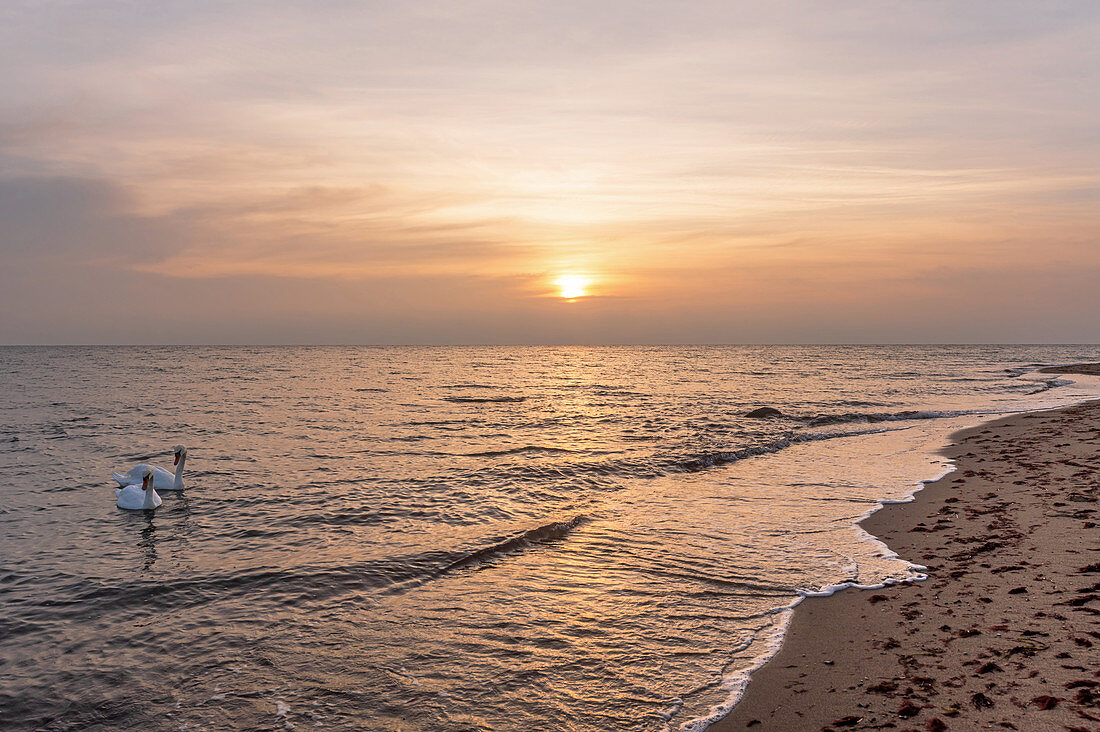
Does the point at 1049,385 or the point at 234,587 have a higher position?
the point at 234,587

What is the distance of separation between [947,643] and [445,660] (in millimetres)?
5004

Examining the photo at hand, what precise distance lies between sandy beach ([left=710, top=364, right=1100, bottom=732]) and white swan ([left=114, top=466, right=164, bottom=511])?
1302cm

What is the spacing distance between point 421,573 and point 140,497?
324 inches

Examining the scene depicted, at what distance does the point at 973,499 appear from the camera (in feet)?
41.9

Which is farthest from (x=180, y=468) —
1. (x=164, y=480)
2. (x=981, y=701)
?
(x=981, y=701)

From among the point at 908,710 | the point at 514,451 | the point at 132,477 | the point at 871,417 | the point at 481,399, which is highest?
the point at 132,477

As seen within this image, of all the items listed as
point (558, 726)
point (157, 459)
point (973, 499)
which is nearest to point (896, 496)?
point (973, 499)

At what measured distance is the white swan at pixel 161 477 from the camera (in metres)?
14.9

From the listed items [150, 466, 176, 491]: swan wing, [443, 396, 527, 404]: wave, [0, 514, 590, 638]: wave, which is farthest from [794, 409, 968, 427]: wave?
[150, 466, 176, 491]: swan wing

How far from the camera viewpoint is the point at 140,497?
13.8m

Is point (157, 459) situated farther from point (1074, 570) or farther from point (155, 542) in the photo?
point (1074, 570)

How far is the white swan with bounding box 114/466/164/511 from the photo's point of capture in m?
13.6

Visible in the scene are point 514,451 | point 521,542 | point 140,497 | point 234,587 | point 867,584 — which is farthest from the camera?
point 514,451

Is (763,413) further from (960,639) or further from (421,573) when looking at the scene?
(960,639)
